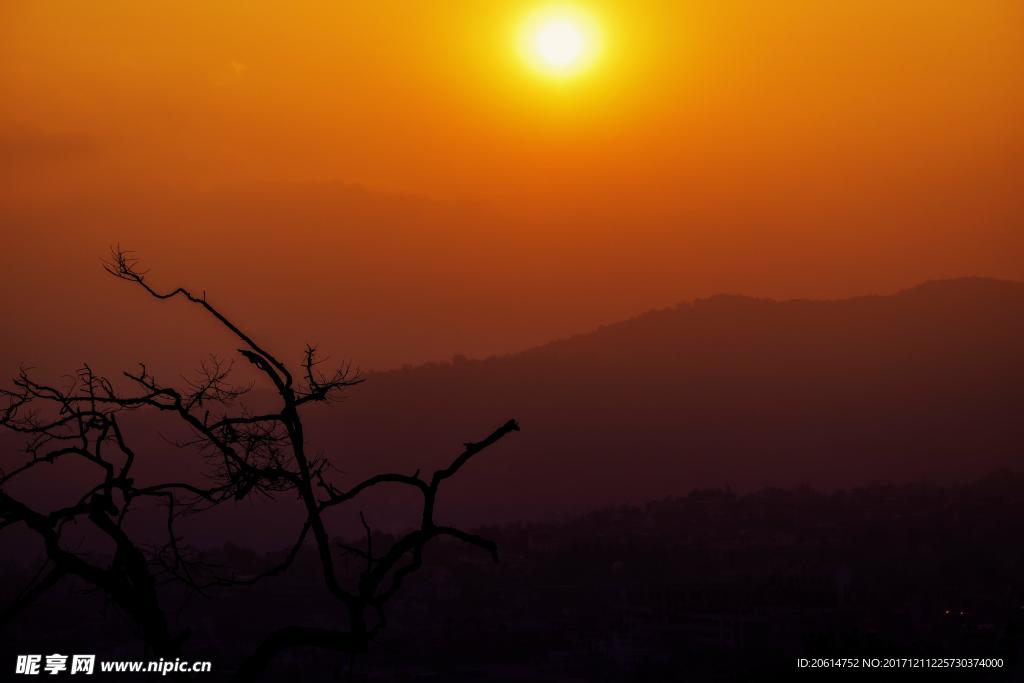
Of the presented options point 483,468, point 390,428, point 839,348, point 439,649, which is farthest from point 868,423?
point 439,649

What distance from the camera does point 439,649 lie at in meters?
45.9

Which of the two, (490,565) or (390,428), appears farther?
(390,428)

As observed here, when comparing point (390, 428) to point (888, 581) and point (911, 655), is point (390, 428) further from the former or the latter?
point (911, 655)

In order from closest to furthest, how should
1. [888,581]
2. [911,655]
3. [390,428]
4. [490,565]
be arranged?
[911,655]
[888,581]
[490,565]
[390,428]

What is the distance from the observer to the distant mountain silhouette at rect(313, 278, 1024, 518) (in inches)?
3944

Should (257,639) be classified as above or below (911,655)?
above

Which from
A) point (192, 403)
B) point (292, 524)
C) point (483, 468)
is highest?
point (483, 468)

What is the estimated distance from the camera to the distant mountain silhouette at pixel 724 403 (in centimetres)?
10019

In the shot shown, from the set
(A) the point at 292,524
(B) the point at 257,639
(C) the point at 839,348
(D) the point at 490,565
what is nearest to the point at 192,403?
(B) the point at 257,639

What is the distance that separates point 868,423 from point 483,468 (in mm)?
31481

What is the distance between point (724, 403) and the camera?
116000mm

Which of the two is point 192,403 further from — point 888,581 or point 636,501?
point 636,501

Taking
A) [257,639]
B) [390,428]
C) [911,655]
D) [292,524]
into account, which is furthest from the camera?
[390,428]

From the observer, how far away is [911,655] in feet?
74.3
